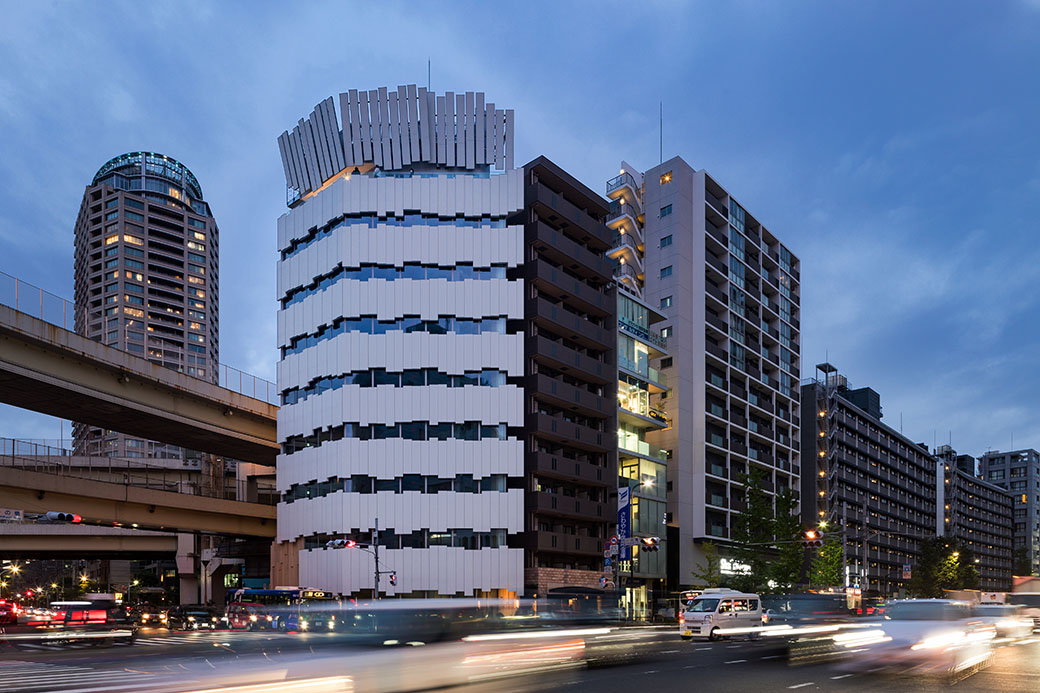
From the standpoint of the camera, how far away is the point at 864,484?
428 feet

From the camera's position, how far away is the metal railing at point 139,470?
49156 mm

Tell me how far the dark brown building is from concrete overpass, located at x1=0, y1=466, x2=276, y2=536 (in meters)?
21.0

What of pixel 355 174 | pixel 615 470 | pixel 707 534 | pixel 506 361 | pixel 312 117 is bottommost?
pixel 707 534

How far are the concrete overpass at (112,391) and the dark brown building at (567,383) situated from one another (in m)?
20.4

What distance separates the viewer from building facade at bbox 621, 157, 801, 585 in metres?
84.5

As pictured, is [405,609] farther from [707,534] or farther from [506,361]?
[707,534]

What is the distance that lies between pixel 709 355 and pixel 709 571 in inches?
878

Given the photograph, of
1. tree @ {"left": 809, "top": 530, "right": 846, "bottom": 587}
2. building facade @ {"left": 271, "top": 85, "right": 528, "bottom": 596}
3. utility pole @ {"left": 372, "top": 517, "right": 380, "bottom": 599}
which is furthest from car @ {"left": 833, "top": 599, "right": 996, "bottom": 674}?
tree @ {"left": 809, "top": 530, "right": 846, "bottom": 587}

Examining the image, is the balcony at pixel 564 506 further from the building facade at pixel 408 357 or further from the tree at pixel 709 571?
the tree at pixel 709 571

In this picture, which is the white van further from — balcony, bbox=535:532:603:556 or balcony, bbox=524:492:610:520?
balcony, bbox=524:492:610:520

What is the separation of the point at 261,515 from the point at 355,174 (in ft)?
85.9

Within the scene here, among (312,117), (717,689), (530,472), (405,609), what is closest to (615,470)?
(530,472)

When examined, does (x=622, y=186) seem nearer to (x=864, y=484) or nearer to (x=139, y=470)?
(x=139, y=470)

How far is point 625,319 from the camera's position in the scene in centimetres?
7762
